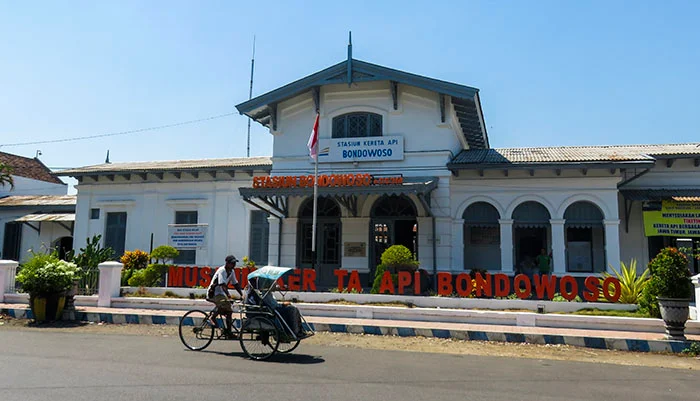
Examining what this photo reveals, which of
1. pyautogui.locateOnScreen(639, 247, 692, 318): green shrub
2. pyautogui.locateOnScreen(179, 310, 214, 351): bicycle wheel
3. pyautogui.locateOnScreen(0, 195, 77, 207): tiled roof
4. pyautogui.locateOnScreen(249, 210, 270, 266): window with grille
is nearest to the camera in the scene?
pyautogui.locateOnScreen(179, 310, 214, 351): bicycle wheel

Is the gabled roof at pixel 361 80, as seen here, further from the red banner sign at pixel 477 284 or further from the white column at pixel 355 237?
the red banner sign at pixel 477 284

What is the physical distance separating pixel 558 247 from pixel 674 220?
12.1ft

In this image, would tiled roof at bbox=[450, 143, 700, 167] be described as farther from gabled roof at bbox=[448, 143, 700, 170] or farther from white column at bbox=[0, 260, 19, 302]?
white column at bbox=[0, 260, 19, 302]

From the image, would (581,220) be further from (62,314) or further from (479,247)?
(62,314)

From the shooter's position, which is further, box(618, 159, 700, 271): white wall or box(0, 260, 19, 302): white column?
box(618, 159, 700, 271): white wall

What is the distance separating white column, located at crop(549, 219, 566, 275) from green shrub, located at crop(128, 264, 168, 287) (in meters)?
12.5

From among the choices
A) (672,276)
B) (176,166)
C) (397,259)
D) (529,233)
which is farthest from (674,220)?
(176,166)

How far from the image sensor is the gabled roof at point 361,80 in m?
15.5

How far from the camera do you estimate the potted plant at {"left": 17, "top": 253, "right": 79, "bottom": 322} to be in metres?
12.1

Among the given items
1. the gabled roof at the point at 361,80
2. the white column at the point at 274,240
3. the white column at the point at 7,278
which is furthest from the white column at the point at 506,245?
the white column at the point at 7,278

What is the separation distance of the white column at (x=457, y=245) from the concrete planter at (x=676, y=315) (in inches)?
275

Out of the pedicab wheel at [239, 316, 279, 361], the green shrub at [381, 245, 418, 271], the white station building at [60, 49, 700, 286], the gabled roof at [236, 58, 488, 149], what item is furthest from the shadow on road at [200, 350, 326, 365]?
the gabled roof at [236, 58, 488, 149]

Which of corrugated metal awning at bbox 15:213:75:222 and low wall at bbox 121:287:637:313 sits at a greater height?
corrugated metal awning at bbox 15:213:75:222

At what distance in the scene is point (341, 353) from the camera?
29.0ft
